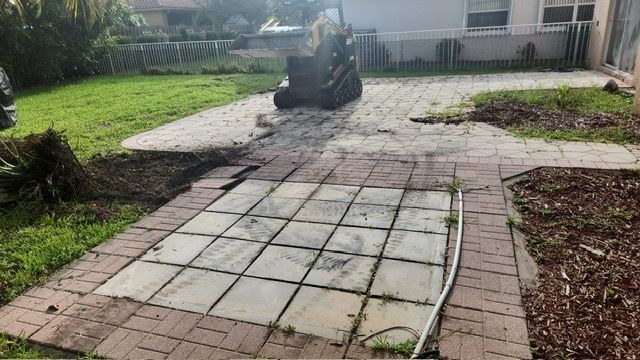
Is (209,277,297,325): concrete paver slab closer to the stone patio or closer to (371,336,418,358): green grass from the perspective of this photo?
the stone patio

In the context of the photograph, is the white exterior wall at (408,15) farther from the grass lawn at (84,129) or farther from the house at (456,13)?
the grass lawn at (84,129)

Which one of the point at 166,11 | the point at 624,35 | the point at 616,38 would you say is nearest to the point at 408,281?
the point at 624,35

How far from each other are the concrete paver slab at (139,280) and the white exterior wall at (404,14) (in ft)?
49.4

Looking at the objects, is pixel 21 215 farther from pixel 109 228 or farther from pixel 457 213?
pixel 457 213

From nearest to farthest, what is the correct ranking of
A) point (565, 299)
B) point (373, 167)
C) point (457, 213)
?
point (565, 299), point (457, 213), point (373, 167)

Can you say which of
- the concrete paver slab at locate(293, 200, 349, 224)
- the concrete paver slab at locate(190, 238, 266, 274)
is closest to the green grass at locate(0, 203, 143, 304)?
the concrete paver slab at locate(190, 238, 266, 274)

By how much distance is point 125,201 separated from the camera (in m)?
4.45

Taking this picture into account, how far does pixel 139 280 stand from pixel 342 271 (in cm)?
145

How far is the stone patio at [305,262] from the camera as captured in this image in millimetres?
2645

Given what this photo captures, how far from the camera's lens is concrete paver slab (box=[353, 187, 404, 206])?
4117mm

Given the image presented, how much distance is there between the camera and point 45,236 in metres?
3.75

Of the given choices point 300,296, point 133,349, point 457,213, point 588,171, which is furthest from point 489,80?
point 133,349

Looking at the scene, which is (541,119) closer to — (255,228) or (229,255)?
(255,228)

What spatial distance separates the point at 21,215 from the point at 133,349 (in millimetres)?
2692
